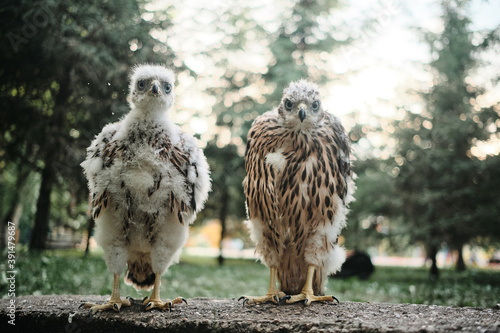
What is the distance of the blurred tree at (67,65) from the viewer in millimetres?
5594

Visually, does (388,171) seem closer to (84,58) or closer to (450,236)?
(450,236)

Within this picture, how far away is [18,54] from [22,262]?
12.1 feet

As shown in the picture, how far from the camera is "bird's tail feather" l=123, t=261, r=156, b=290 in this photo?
3.19m

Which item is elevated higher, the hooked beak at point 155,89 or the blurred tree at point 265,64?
the blurred tree at point 265,64

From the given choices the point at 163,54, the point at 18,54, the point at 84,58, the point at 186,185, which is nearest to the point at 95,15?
the point at 84,58

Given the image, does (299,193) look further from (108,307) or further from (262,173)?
(108,307)

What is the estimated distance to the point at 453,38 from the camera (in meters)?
9.99

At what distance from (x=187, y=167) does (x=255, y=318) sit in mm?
1280

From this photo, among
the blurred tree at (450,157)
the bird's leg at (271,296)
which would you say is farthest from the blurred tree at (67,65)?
the blurred tree at (450,157)

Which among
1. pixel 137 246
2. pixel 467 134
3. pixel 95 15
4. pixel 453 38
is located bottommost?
pixel 137 246

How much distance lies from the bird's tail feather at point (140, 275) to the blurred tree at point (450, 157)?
24.2ft

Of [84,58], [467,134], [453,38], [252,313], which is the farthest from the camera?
[453,38]

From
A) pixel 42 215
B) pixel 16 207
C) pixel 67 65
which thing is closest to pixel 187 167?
pixel 67 65

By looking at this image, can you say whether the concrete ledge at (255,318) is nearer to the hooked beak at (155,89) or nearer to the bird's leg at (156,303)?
the bird's leg at (156,303)
